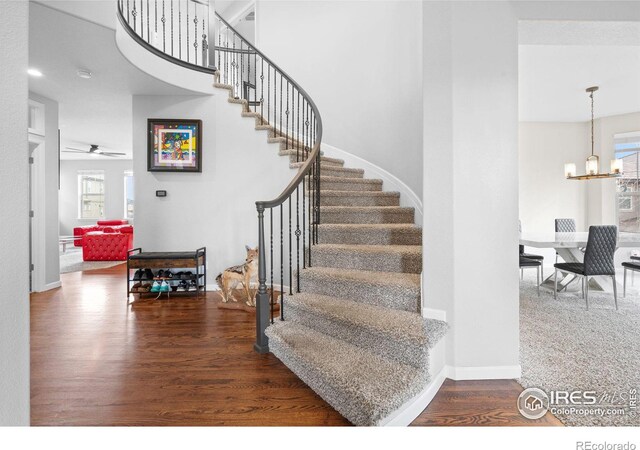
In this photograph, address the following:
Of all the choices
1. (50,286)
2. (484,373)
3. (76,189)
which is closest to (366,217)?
(484,373)

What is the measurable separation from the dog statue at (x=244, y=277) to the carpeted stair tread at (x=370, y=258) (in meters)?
0.87

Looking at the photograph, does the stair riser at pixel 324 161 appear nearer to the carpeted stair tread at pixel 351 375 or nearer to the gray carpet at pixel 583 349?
the carpeted stair tread at pixel 351 375

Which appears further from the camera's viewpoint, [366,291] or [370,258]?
[370,258]

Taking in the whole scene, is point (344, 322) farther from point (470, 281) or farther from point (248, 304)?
point (248, 304)

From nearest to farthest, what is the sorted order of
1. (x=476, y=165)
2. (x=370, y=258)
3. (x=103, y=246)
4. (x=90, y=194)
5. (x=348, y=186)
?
(x=476, y=165) < (x=370, y=258) < (x=348, y=186) < (x=103, y=246) < (x=90, y=194)

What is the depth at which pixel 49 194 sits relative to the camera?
4.71m

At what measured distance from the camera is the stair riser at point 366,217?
11.3 feet

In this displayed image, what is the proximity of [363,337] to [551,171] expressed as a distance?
6.81m

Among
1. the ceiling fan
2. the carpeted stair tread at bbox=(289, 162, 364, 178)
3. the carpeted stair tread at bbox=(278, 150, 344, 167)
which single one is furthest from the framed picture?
the ceiling fan

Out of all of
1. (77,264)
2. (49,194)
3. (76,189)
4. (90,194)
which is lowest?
(77,264)

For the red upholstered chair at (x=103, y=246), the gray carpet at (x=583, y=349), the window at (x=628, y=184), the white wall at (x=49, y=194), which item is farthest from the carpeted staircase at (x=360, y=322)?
the red upholstered chair at (x=103, y=246)

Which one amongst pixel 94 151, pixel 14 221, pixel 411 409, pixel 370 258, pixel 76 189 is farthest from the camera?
pixel 76 189

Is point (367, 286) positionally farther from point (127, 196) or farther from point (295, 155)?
point (127, 196)

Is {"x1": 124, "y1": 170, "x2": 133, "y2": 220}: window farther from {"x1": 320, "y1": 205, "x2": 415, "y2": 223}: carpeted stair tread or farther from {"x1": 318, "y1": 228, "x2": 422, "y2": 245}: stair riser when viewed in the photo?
{"x1": 318, "y1": 228, "x2": 422, "y2": 245}: stair riser
